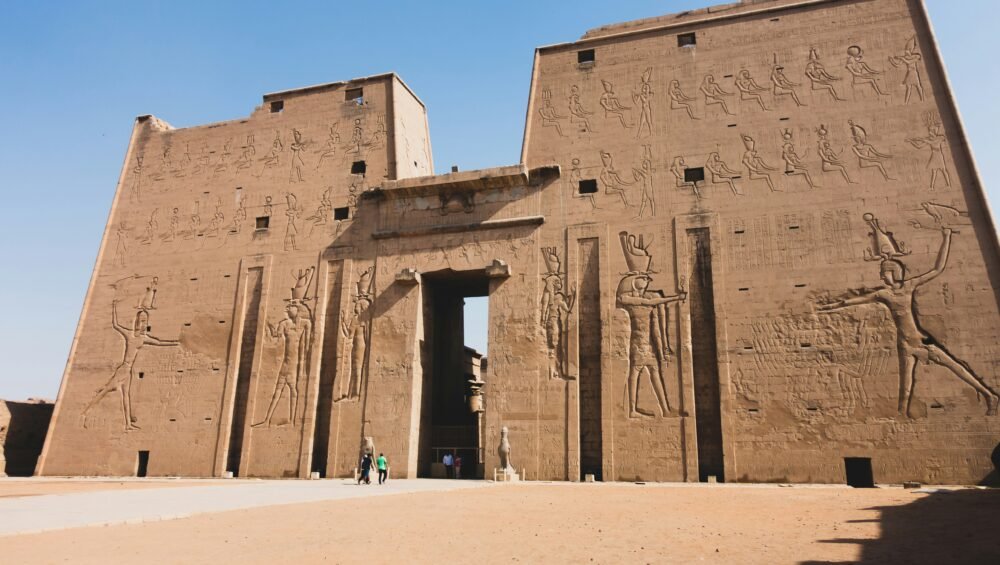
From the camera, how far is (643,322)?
635 inches

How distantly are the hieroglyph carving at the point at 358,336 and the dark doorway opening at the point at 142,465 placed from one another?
6.22 metres

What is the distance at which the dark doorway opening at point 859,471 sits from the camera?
13875 millimetres

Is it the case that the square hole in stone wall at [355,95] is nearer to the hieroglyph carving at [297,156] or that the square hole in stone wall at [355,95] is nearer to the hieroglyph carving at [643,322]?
the hieroglyph carving at [297,156]

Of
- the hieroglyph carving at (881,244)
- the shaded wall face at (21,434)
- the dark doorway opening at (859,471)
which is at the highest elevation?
the hieroglyph carving at (881,244)

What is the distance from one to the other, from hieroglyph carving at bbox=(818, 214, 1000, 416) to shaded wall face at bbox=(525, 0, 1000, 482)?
0.14 ft

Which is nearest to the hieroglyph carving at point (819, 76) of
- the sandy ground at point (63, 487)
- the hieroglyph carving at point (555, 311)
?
the hieroglyph carving at point (555, 311)

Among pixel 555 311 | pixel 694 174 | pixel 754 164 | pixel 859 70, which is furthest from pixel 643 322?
pixel 859 70

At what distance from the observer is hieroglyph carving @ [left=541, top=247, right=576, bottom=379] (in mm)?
16484

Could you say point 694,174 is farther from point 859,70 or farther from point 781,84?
point 859,70

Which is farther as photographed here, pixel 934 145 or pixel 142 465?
Result: pixel 142 465

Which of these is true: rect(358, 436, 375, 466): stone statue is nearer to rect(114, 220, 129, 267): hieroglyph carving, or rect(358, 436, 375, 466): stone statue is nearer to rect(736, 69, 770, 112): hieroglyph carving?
rect(114, 220, 129, 267): hieroglyph carving

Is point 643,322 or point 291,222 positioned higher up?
point 291,222

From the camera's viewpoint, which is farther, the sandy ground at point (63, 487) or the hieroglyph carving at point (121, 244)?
the hieroglyph carving at point (121, 244)

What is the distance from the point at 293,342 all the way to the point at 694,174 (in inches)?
462
